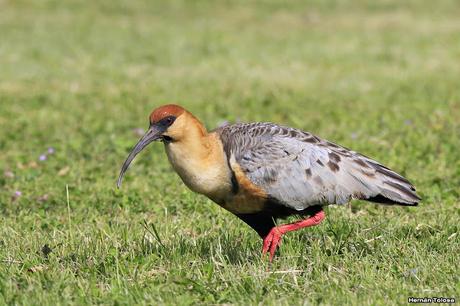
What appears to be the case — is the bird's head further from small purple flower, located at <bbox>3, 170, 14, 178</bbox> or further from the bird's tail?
small purple flower, located at <bbox>3, 170, 14, 178</bbox>

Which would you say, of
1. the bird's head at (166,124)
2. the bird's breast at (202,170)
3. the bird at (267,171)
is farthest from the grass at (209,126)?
the bird's head at (166,124)

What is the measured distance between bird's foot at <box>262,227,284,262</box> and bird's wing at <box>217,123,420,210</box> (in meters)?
0.18

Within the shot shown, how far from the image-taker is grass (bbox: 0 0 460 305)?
16.0 feet

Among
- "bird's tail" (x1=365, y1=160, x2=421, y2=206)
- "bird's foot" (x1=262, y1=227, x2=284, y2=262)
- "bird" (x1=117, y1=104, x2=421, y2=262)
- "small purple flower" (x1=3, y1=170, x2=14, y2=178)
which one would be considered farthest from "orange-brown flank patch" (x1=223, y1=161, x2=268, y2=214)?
"small purple flower" (x1=3, y1=170, x2=14, y2=178)

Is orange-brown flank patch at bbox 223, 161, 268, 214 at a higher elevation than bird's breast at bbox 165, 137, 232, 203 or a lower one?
→ lower

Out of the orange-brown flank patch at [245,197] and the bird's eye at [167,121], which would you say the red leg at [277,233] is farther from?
the bird's eye at [167,121]

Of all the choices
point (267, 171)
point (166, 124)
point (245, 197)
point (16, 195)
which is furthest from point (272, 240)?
point (16, 195)

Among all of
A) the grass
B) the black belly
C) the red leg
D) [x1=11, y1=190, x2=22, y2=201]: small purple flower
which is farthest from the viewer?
[x1=11, y1=190, x2=22, y2=201]: small purple flower

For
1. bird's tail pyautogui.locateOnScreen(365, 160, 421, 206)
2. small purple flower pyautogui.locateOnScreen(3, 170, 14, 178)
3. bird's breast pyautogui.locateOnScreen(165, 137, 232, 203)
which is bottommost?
small purple flower pyautogui.locateOnScreen(3, 170, 14, 178)

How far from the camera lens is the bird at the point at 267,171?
5.31m

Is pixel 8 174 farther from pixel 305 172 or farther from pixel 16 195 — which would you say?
pixel 305 172

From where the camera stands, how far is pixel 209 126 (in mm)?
10289

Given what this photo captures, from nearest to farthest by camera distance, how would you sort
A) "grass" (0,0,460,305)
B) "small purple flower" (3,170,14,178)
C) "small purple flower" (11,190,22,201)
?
"grass" (0,0,460,305), "small purple flower" (11,190,22,201), "small purple flower" (3,170,14,178)

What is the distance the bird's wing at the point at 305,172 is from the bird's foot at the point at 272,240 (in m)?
0.18
